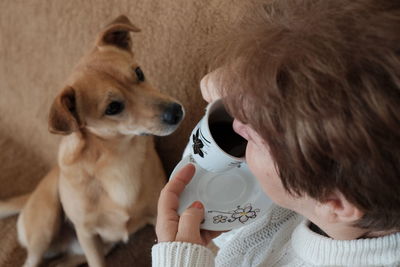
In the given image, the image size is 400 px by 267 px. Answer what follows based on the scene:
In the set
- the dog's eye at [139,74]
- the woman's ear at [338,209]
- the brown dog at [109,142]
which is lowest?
the brown dog at [109,142]

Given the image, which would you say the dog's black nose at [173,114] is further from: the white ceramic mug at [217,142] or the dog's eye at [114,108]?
the white ceramic mug at [217,142]

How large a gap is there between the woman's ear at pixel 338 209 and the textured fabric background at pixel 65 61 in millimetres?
532

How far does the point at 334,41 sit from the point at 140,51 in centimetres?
84

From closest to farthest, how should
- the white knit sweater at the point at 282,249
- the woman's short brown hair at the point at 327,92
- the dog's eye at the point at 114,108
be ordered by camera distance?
the woman's short brown hair at the point at 327,92
the white knit sweater at the point at 282,249
the dog's eye at the point at 114,108

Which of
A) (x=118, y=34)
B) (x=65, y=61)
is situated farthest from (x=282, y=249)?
(x=65, y=61)

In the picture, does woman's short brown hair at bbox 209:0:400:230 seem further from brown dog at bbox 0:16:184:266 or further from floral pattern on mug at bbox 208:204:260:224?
brown dog at bbox 0:16:184:266

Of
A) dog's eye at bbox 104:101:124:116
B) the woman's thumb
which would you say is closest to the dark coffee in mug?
the woman's thumb

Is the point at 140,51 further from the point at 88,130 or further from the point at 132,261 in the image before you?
the point at 132,261

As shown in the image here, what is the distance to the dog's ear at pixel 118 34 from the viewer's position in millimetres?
991

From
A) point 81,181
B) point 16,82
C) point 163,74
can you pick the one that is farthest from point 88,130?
point 16,82

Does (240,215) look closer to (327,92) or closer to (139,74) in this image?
(327,92)

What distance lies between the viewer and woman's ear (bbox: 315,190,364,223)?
446 millimetres

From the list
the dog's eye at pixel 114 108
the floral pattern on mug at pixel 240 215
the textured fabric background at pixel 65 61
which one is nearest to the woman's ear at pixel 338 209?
the floral pattern on mug at pixel 240 215

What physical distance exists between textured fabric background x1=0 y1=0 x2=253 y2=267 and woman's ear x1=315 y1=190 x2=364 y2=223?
20.9 inches
